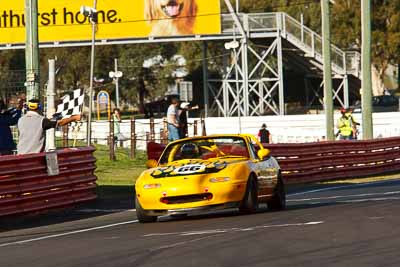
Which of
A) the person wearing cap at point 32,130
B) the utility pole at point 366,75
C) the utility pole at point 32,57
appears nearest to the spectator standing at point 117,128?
the utility pole at point 366,75

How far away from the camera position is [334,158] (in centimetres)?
2725

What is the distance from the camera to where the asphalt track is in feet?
34.2

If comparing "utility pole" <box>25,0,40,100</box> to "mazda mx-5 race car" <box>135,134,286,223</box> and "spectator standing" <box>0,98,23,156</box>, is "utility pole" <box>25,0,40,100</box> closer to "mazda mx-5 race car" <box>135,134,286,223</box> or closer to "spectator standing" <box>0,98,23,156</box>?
"spectator standing" <box>0,98,23,156</box>

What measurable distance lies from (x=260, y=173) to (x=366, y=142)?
13.3m

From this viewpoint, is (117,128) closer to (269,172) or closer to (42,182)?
(42,182)

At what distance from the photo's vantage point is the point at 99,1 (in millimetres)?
55438

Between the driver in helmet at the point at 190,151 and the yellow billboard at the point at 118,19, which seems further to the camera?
the yellow billboard at the point at 118,19

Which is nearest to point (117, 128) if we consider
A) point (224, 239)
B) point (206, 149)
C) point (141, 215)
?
point (206, 149)

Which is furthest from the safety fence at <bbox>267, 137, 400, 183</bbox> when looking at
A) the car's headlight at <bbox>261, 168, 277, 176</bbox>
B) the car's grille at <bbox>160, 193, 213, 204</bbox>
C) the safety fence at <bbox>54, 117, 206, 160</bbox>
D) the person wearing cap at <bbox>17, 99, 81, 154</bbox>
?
the car's grille at <bbox>160, 193, 213, 204</bbox>

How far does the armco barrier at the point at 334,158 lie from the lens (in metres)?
25.3

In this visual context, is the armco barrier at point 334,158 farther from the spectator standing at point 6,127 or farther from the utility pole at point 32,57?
the spectator standing at point 6,127

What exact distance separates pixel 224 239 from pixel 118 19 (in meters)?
44.2

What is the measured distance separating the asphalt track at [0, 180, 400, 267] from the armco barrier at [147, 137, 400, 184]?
680cm

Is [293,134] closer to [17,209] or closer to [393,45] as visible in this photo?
[393,45]
